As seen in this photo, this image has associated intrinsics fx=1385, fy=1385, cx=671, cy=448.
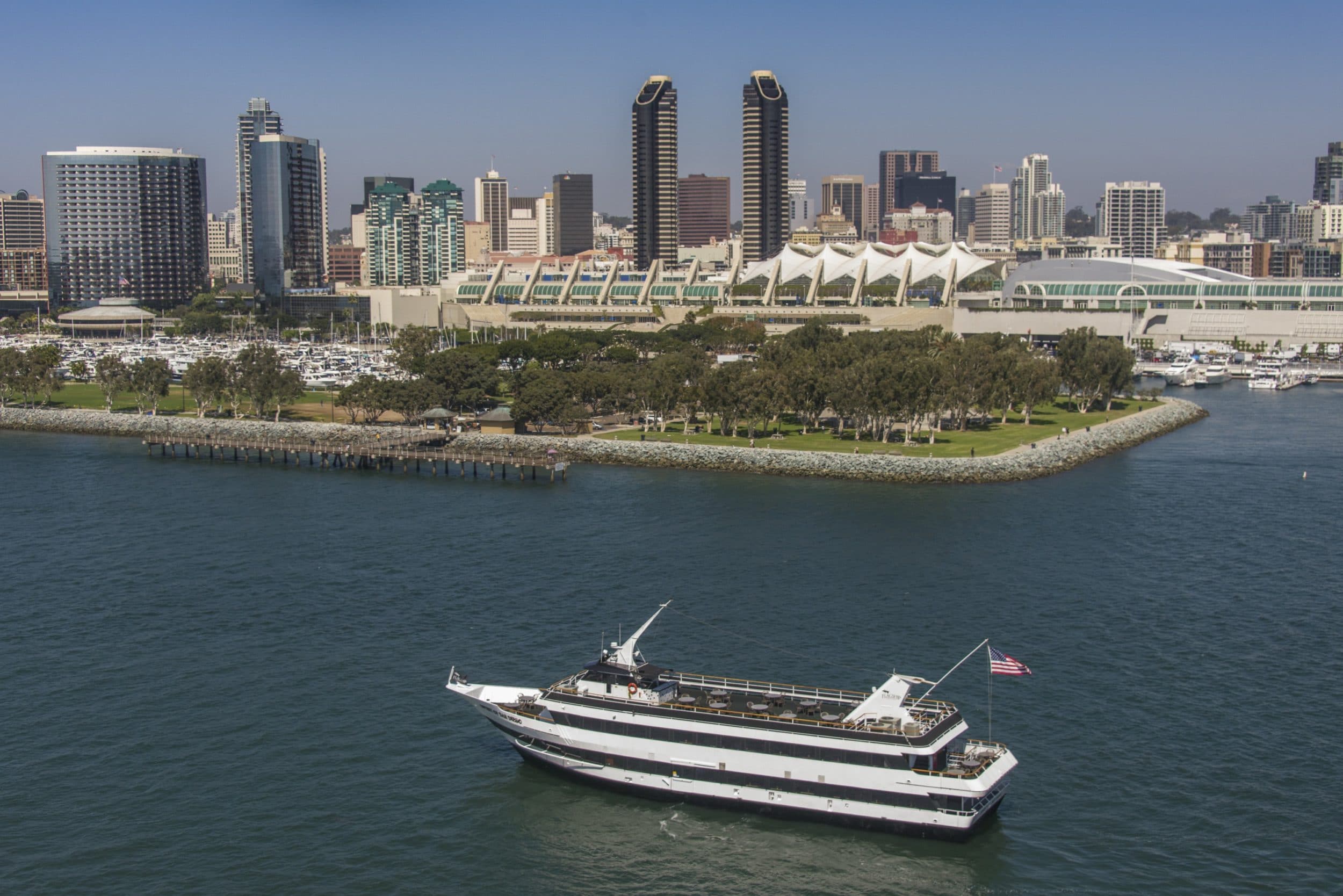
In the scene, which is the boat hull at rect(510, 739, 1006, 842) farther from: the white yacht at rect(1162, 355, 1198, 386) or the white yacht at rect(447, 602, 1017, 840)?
the white yacht at rect(1162, 355, 1198, 386)

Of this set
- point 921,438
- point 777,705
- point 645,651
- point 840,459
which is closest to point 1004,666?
point 777,705

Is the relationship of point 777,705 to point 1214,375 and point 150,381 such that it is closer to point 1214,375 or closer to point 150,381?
point 150,381

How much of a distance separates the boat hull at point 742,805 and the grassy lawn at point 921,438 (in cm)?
4099

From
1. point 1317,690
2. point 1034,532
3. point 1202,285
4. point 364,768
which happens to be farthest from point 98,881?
point 1202,285

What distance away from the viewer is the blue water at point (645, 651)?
25.7m

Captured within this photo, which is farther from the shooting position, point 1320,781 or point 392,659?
point 392,659

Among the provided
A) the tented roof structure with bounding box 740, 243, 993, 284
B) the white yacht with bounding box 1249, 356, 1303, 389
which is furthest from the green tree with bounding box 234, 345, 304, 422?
the white yacht with bounding box 1249, 356, 1303, 389

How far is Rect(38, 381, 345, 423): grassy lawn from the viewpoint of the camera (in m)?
86.8

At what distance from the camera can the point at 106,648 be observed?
3694 cm

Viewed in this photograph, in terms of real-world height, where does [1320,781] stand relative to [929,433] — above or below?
below

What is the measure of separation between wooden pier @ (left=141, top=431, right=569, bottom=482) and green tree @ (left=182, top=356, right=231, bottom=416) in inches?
298

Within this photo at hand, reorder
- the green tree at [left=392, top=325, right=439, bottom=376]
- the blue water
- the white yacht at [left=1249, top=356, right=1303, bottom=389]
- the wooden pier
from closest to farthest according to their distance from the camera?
the blue water < the wooden pier < the green tree at [left=392, top=325, right=439, bottom=376] < the white yacht at [left=1249, top=356, right=1303, bottom=389]

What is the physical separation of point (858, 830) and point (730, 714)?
3350 millimetres

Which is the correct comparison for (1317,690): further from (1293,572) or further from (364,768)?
(364,768)
